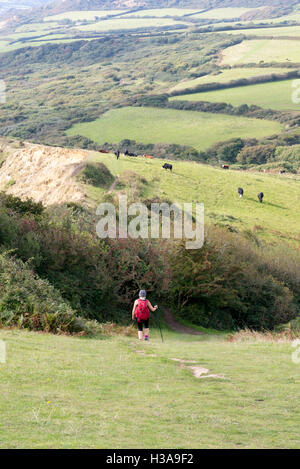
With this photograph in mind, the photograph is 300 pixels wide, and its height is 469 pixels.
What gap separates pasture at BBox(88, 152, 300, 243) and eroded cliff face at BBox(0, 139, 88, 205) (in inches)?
100

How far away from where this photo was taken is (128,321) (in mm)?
29438

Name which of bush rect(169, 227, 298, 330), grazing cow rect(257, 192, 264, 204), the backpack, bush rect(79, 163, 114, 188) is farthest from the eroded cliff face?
the backpack

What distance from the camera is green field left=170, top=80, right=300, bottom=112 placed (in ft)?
536

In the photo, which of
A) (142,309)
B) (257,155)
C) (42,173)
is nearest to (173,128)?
(257,155)

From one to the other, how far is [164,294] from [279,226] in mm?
29064

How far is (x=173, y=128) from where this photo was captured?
151500mm

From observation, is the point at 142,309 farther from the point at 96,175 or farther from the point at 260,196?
the point at 260,196

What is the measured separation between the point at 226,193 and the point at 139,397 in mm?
55233

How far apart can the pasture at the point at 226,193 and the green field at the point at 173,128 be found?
6564 centimetres

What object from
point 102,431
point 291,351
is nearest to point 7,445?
point 102,431

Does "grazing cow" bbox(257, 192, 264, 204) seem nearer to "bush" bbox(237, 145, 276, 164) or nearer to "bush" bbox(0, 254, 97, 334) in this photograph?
"bush" bbox(0, 254, 97, 334)

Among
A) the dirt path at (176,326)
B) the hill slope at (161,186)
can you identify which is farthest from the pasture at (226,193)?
the dirt path at (176,326)

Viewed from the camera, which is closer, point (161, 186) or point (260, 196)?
point (161, 186)

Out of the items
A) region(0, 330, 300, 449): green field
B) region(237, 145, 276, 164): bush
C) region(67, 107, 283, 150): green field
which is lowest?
region(237, 145, 276, 164): bush
